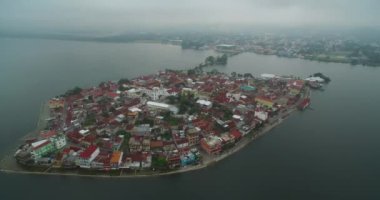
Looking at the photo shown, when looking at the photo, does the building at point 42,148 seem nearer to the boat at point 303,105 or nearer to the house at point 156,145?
the house at point 156,145

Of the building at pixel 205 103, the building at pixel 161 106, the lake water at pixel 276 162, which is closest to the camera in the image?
the lake water at pixel 276 162

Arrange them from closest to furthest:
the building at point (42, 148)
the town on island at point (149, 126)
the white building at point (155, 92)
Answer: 1. the town on island at point (149, 126)
2. the building at point (42, 148)
3. the white building at point (155, 92)

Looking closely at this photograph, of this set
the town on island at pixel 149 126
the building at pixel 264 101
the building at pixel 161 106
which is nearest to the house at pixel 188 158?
the town on island at pixel 149 126

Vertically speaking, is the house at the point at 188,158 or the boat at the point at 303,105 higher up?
the boat at the point at 303,105

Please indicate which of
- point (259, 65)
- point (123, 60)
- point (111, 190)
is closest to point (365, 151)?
point (111, 190)

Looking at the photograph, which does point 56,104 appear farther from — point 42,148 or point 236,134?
point 236,134

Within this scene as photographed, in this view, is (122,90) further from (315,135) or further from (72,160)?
(315,135)

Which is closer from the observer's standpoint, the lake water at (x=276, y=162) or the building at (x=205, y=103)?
Answer: the lake water at (x=276, y=162)

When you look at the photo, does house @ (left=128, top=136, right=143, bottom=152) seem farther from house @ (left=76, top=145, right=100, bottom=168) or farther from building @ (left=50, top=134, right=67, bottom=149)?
building @ (left=50, top=134, right=67, bottom=149)

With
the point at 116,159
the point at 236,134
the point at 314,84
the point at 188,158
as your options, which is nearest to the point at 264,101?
the point at 236,134
